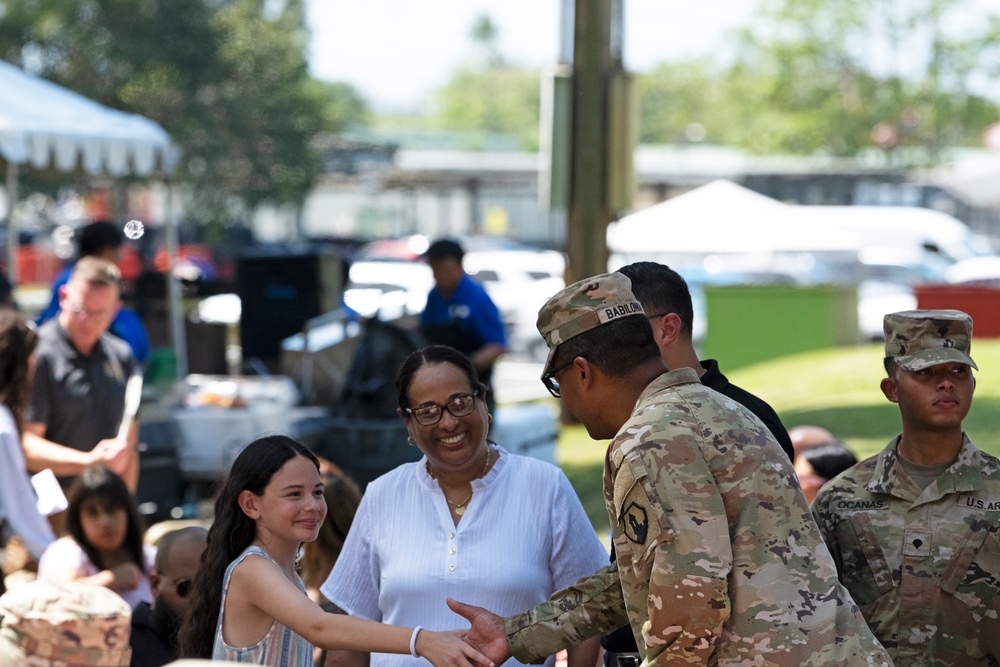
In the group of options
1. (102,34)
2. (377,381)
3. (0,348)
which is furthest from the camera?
(102,34)

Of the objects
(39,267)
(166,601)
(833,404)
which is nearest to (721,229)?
(833,404)

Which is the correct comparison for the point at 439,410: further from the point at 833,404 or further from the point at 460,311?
the point at 833,404

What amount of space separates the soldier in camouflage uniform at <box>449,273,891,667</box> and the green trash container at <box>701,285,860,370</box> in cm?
1367

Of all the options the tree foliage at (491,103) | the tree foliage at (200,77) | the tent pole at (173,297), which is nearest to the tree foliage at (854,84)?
the tree foliage at (200,77)

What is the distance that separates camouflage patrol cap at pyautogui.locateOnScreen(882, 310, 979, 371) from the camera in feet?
11.8

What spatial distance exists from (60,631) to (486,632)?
1229 mm

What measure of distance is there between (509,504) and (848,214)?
3287cm

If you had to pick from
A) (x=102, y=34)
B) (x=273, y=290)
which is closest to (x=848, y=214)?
(x=102, y=34)

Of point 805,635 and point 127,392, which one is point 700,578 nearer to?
point 805,635

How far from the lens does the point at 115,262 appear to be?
25.3 feet

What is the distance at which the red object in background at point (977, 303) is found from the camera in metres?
15.7

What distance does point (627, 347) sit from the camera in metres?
2.90

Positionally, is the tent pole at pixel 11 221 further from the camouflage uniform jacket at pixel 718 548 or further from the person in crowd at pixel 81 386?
the camouflage uniform jacket at pixel 718 548

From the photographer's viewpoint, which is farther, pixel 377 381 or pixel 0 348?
pixel 377 381
